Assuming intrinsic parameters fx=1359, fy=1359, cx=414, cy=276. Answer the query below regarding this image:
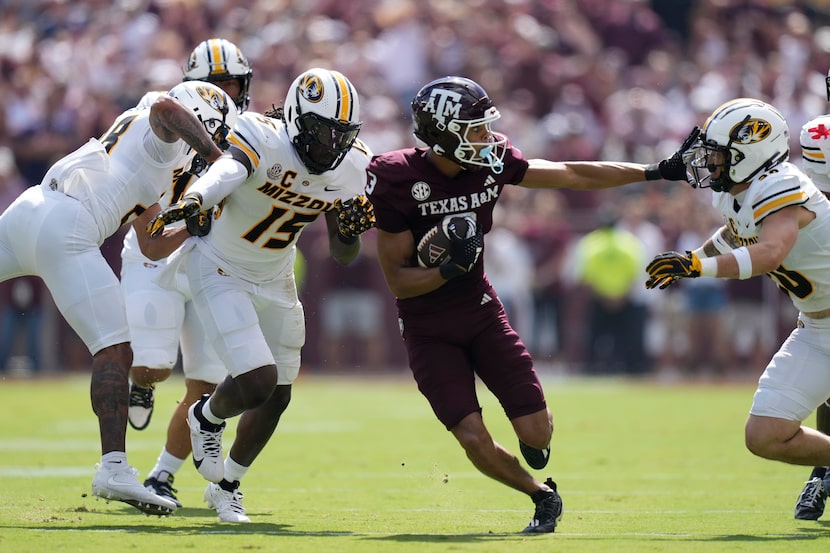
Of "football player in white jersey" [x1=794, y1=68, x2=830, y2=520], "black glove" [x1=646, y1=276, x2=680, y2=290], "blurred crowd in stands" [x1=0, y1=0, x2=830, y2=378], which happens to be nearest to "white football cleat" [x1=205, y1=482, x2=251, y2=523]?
"black glove" [x1=646, y1=276, x2=680, y2=290]

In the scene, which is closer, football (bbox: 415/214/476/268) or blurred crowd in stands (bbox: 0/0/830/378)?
football (bbox: 415/214/476/268)

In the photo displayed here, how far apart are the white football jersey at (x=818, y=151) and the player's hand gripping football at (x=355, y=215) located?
2.41 m

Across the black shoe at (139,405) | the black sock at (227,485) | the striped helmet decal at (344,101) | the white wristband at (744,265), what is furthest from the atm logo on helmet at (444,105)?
the black shoe at (139,405)

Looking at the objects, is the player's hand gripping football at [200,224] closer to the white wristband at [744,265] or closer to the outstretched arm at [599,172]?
the outstretched arm at [599,172]

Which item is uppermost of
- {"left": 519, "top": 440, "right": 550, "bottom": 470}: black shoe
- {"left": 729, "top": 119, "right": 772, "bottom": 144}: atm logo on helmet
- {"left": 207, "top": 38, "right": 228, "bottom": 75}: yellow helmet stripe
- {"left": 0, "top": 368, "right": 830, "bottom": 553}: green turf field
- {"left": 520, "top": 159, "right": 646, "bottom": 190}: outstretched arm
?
{"left": 207, "top": 38, "right": 228, "bottom": 75}: yellow helmet stripe

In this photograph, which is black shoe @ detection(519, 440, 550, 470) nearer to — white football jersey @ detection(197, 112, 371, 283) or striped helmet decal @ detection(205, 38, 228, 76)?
white football jersey @ detection(197, 112, 371, 283)

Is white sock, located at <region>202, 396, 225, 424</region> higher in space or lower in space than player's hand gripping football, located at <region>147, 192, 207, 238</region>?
lower

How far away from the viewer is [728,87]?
674 inches

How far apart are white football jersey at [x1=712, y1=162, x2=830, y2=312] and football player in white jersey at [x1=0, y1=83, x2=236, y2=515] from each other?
8.58ft

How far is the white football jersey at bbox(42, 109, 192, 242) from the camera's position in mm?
6742

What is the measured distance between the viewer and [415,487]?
8.45 m

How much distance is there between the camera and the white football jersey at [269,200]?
22.6 ft

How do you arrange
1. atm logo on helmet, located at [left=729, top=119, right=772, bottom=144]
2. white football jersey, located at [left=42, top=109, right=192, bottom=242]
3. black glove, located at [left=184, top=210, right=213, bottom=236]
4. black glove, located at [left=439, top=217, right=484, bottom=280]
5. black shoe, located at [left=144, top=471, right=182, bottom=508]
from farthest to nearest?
black shoe, located at [left=144, top=471, right=182, bottom=508], black glove, located at [left=184, top=210, right=213, bottom=236], white football jersey, located at [left=42, top=109, right=192, bottom=242], atm logo on helmet, located at [left=729, top=119, right=772, bottom=144], black glove, located at [left=439, top=217, right=484, bottom=280]

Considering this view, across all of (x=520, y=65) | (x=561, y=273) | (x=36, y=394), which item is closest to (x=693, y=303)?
(x=561, y=273)
